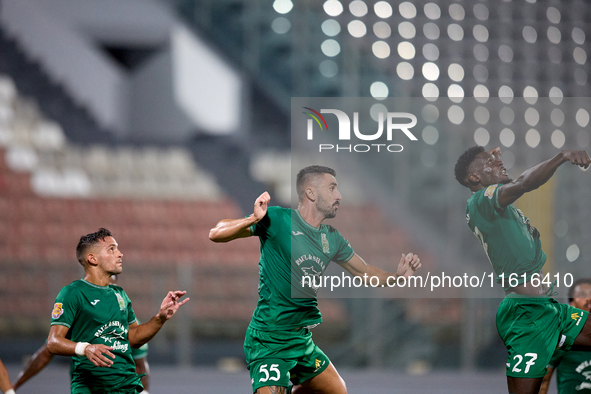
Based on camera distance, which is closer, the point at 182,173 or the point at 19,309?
the point at 19,309

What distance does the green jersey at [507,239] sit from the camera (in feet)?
13.6

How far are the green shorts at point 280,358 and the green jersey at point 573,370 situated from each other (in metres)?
1.80

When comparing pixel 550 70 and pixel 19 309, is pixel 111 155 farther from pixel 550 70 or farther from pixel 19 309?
pixel 550 70

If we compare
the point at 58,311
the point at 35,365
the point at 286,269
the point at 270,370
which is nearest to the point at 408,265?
the point at 286,269

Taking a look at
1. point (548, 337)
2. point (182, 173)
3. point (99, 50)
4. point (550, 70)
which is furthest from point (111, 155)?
point (548, 337)

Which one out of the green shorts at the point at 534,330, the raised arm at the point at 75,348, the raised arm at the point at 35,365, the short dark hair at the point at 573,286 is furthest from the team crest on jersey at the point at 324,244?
the raised arm at the point at 35,365

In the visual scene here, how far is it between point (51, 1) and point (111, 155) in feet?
14.2

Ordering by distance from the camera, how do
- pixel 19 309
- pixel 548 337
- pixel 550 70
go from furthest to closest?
pixel 550 70 < pixel 19 309 < pixel 548 337

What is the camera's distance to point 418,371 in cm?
829

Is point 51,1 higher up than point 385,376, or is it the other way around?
point 51,1

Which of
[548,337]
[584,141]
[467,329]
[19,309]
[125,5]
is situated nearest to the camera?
[548,337]

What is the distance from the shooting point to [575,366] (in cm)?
457

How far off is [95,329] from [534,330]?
2636 mm

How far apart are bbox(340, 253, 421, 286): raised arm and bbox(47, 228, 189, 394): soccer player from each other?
1174 millimetres
